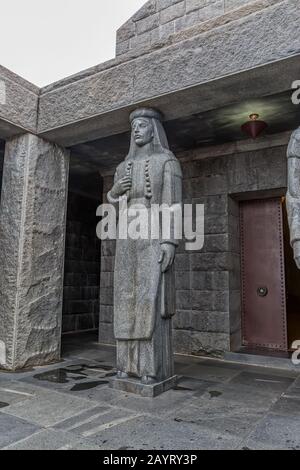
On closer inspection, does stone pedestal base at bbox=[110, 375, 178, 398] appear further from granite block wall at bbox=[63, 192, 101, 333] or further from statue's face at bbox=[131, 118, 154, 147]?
granite block wall at bbox=[63, 192, 101, 333]

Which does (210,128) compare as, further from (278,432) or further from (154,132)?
(278,432)

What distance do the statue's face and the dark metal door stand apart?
2.31 meters

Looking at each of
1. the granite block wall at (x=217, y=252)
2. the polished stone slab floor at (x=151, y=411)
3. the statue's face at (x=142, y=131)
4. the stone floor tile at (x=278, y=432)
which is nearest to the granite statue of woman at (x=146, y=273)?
the statue's face at (x=142, y=131)

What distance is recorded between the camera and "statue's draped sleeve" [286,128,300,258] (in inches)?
102

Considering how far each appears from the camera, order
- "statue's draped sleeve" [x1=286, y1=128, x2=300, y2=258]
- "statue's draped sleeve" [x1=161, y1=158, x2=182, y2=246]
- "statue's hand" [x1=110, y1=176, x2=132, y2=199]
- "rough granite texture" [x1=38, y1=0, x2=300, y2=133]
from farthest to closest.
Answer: "statue's hand" [x1=110, y1=176, x2=132, y2=199] → "statue's draped sleeve" [x1=161, y1=158, x2=182, y2=246] → "rough granite texture" [x1=38, y1=0, x2=300, y2=133] → "statue's draped sleeve" [x1=286, y1=128, x2=300, y2=258]

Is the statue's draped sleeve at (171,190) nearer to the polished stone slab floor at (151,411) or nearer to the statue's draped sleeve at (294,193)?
the statue's draped sleeve at (294,193)

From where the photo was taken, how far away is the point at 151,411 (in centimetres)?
266

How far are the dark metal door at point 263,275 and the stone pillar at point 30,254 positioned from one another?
2561 mm

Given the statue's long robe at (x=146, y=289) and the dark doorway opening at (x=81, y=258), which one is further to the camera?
the dark doorway opening at (x=81, y=258)

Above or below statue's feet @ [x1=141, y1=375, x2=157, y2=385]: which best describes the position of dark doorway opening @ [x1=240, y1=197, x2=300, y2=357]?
above

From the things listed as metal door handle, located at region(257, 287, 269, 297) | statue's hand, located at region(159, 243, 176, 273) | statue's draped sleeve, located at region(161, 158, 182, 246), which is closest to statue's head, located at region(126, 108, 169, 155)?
statue's draped sleeve, located at region(161, 158, 182, 246)

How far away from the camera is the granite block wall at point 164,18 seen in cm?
400
